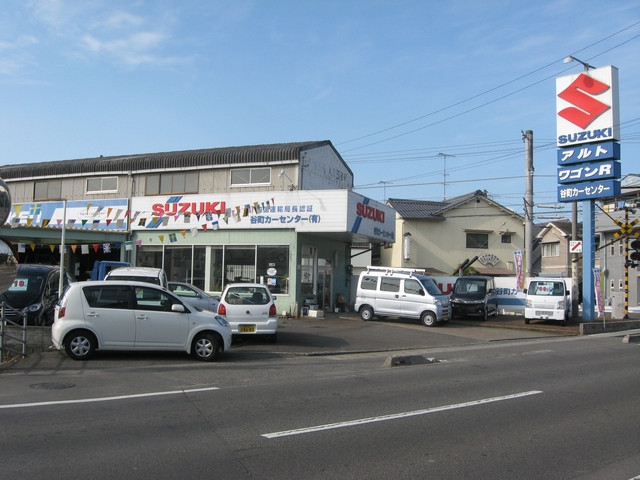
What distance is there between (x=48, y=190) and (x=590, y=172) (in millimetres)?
26903

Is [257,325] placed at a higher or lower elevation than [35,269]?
lower

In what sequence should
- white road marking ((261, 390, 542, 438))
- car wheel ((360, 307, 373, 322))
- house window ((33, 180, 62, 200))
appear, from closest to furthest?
white road marking ((261, 390, 542, 438)), car wheel ((360, 307, 373, 322)), house window ((33, 180, 62, 200))

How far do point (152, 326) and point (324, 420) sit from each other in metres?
6.34

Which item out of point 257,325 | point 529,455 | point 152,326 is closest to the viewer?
point 529,455

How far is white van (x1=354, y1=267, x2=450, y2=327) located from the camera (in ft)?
76.8

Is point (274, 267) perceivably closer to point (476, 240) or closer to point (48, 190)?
point (48, 190)

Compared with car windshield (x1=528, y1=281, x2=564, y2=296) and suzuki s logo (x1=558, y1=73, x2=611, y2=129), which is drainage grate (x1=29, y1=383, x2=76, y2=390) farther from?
suzuki s logo (x1=558, y1=73, x2=611, y2=129)

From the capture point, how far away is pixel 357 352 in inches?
636

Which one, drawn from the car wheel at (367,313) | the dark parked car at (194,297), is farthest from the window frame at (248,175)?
the dark parked car at (194,297)

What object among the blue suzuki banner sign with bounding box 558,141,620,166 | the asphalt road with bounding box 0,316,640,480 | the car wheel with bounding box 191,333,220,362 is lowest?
the asphalt road with bounding box 0,316,640,480

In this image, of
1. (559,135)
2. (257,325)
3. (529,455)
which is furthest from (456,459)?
(559,135)

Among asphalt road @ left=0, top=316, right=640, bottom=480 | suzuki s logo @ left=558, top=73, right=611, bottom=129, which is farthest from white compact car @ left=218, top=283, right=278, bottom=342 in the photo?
suzuki s logo @ left=558, top=73, right=611, bottom=129

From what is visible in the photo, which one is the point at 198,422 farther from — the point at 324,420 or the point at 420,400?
the point at 420,400

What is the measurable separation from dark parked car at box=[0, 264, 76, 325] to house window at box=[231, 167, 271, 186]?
10.5 meters
